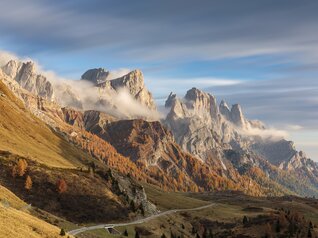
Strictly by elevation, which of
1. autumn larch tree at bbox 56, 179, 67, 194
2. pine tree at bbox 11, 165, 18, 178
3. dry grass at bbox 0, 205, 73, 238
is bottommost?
autumn larch tree at bbox 56, 179, 67, 194

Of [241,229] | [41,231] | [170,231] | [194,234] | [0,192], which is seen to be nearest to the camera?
[41,231]

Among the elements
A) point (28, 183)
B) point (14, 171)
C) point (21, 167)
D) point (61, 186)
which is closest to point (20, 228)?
point (28, 183)

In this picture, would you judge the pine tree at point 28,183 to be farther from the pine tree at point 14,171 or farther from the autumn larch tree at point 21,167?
the pine tree at point 14,171

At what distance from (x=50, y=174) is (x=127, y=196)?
1373 inches

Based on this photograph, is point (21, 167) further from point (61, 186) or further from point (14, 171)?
point (61, 186)

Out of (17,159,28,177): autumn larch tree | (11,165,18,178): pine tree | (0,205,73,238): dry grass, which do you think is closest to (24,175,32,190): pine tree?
(17,159,28,177): autumn larch tree

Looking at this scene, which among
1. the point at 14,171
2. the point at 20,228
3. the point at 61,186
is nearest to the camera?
the point at 20,228

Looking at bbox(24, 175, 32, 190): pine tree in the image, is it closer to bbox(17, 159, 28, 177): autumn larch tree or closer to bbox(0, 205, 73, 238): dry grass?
bbox(17, 159, 28, 177): autumn larch tree

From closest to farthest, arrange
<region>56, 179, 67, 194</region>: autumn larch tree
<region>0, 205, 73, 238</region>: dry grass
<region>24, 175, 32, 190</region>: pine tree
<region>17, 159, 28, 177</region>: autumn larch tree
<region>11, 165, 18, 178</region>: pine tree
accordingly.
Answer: <region>0, 205, 73, 238</region>: dry grass → <region>24, 175, 32, 190</region>: pine tree → <region>56, 179, 67, 194</region>: autumn larch tree → <region>11, 165, 18, 178</region>: pine tree → <region>17, 159, 28, 177</region>: autumn larch tree

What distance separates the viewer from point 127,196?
182625mm

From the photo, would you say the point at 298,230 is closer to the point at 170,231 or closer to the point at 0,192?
the point at 170,231

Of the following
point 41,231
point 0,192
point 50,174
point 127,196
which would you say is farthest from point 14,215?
point 127,196

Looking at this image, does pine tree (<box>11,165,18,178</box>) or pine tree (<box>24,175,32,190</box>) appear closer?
pine tree (<box>24,175,32,190</box>)

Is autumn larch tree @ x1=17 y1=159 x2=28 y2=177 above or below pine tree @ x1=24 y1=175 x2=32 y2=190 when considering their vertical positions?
above
